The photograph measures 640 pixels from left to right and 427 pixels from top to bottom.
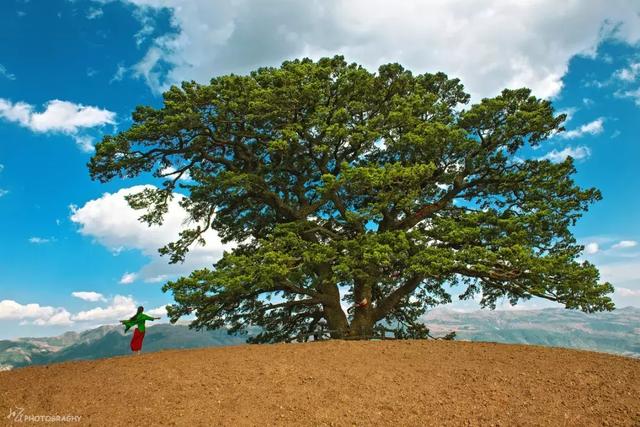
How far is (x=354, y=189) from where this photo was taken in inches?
690

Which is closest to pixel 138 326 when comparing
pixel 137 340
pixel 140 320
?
pixel 140 320

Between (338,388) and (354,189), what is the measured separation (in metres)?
9.11

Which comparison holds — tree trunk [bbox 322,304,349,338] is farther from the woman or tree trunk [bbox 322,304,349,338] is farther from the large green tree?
the woman

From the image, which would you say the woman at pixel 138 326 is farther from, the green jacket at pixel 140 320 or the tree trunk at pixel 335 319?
the tree trunk at pixel 335 319

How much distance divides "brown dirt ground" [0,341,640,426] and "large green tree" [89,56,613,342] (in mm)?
3362

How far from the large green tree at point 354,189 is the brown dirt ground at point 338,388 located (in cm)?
336

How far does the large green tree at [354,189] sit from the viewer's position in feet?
51.3

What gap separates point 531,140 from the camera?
18.6 m

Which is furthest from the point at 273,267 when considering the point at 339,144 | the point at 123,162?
the point at 123,162

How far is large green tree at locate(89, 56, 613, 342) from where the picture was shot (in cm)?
1563

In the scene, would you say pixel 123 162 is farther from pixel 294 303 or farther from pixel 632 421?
pixel 632 421

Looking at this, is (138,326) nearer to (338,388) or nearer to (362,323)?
(338,388)

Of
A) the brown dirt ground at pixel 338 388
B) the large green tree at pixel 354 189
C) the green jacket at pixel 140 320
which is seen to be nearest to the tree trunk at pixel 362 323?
the large green tree at pixel 354 189

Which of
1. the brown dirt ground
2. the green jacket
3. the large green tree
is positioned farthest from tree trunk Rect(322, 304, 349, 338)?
the green jacket
